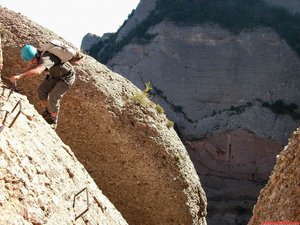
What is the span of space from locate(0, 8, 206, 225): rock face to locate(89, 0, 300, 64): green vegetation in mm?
38045

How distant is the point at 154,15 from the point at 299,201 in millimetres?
50874

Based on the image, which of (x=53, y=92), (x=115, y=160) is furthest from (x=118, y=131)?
(x=53, y=92)

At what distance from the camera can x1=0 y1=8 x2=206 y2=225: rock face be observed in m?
12.4

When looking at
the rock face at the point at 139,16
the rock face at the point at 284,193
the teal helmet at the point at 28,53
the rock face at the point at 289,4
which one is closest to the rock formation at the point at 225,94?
the rock face at the point at 289,4

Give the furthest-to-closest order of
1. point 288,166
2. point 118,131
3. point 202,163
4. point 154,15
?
point 154,15, point 202,163, point 118,131, point 288,166

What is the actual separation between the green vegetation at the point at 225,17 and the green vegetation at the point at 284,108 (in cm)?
690

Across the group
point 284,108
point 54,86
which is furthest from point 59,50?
point 284,108

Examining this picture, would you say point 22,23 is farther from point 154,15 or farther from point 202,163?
point 154,15

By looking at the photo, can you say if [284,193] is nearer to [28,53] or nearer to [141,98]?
[28,53]

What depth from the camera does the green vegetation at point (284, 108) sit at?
42881mm

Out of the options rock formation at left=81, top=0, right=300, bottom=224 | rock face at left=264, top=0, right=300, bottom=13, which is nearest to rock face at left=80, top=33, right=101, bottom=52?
rock formation at left=81, top=0, right=300, bottom=224

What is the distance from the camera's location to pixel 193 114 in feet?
148

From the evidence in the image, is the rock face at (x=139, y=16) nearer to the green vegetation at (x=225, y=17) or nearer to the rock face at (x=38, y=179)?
the green vegetation at (x=225, y=17)

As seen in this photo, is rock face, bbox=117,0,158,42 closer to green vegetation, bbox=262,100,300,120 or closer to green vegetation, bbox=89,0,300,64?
green vegetation, bbox=89,0,300,64
